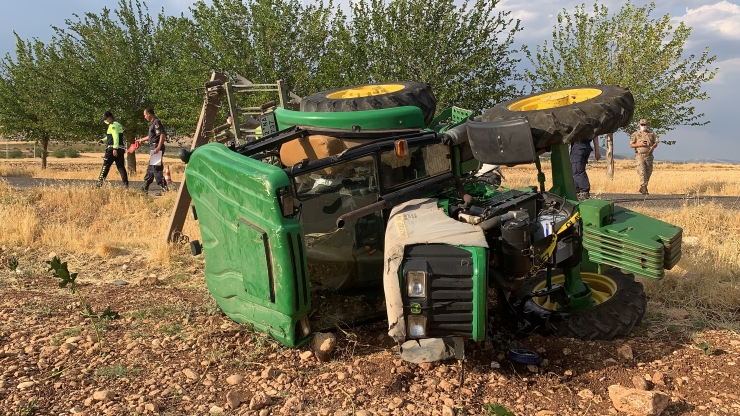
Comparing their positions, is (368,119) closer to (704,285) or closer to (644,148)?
(704,285)

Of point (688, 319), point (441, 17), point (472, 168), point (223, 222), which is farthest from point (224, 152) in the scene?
point (441, 17)

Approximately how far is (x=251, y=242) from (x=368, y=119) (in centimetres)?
132

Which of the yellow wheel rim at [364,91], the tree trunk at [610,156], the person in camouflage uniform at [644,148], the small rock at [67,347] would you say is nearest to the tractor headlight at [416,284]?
the small rock at [67,347]

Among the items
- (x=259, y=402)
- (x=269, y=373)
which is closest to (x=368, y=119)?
(x=269, y=373)

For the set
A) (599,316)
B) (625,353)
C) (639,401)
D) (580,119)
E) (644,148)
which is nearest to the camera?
(639,401)

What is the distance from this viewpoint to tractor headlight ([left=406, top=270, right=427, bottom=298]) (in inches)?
131

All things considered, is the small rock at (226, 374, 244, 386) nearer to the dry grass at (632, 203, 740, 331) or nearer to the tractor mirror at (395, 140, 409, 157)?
the tractor mirror at (395, 140, 409, 157)

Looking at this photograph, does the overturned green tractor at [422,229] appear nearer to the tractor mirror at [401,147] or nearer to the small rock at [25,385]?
the tractor mirror at [401,147]

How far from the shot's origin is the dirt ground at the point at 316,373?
11.2 ft

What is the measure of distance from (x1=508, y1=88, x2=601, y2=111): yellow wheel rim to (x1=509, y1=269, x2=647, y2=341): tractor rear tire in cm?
154

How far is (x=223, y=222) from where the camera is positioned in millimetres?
4234

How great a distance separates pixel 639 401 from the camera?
10.3ft

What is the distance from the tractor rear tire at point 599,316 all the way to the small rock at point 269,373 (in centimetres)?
184

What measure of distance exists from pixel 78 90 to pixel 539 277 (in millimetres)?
24359
